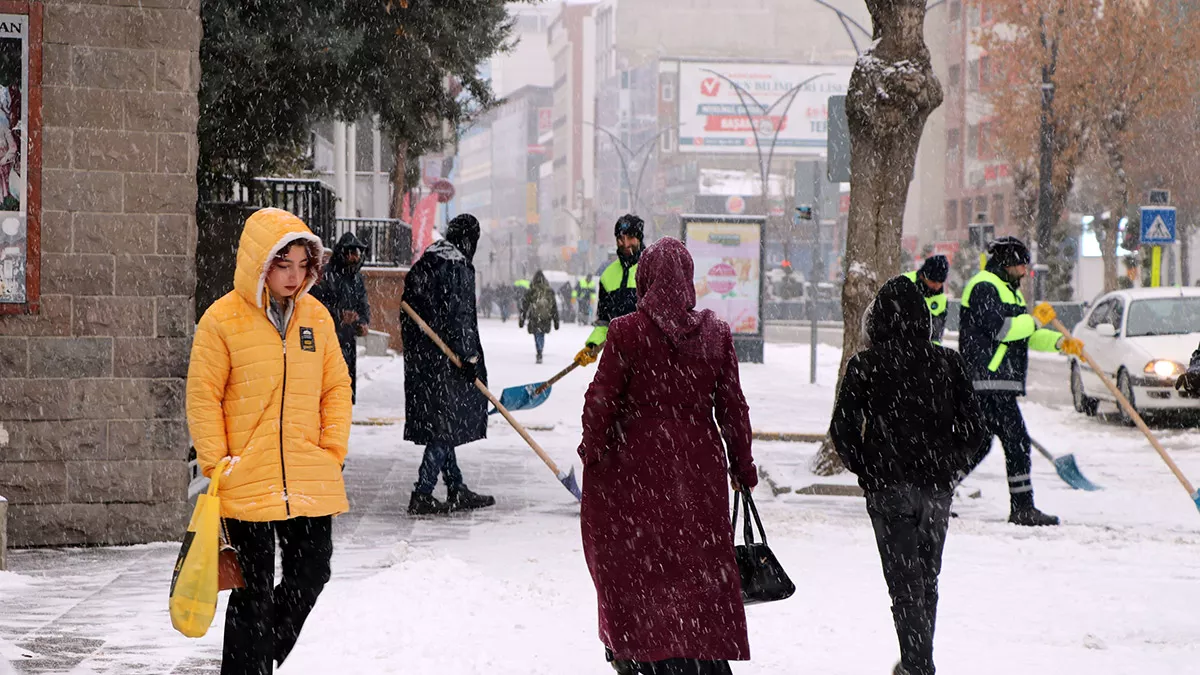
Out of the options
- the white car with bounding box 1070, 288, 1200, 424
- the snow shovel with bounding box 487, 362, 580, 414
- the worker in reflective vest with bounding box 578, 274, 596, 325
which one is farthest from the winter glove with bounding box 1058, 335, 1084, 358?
the worker in reflective vest with bounding box 578, 274, 596, 325

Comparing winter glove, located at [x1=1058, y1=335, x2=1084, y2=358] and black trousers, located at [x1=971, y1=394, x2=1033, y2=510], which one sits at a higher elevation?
winter glove, located at [x1=1058, y1=335, x2=1084, y2=358]

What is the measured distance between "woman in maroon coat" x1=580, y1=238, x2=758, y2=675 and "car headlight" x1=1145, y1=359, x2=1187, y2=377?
1350 cm

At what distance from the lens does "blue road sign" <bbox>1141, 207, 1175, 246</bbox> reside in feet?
76.6

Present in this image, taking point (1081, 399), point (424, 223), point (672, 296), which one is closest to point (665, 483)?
point (672, 296)

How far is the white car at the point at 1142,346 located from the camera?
667 inches

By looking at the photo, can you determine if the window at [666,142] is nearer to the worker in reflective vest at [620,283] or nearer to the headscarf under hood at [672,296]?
the worker in reflective vest at [620,283]

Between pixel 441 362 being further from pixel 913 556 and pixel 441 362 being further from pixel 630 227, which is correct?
pixel 913 556

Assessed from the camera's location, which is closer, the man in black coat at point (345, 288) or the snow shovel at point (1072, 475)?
the snow shovel at point (1072, 475)

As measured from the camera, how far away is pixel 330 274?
12992mm

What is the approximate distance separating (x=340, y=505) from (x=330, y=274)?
27.0ft

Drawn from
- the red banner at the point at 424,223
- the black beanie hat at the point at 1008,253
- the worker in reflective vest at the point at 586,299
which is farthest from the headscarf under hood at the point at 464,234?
the worker in reflective vest at the point at 586,299

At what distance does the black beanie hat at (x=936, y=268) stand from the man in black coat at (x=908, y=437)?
4726mm

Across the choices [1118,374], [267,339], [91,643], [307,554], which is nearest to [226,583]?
[307,554]

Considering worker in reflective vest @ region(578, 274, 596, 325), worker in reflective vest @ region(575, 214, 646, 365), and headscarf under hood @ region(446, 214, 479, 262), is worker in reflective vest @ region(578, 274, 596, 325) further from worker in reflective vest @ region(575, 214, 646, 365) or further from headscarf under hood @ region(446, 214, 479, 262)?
headscarf under hood @ region(446, 214, 479, 262)
